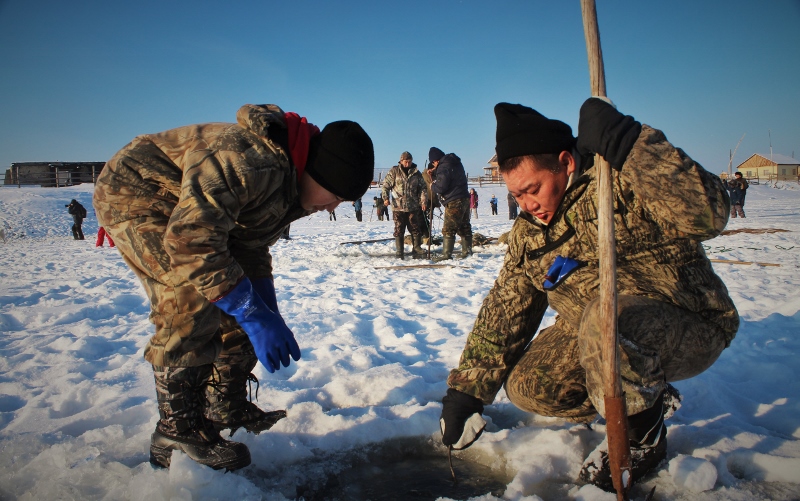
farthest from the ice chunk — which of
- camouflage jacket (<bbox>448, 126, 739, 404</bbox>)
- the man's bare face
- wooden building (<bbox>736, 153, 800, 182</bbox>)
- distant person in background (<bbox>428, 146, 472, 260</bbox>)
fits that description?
wooden building (<bbox>736, 153, 800, 182</bbox>)

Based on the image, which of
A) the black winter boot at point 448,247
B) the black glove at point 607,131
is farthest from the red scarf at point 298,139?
the black winter boot at point 448,247

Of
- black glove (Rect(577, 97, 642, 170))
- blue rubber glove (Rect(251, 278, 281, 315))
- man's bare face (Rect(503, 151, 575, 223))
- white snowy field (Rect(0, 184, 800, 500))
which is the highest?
black glove (Rect(577, 97, 642, 170))

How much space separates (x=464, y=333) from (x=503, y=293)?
1688mm

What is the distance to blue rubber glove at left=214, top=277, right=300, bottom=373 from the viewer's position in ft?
5.28

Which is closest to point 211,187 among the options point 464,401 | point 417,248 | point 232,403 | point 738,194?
point 232,403

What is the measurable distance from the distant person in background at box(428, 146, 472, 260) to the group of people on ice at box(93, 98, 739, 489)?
5.34m

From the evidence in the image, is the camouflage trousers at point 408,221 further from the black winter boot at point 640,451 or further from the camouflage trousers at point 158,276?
the black winter boot at point 640,451

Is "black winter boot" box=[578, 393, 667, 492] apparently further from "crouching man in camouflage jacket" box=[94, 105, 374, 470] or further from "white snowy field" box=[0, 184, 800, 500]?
"crouching man in camouflage jacket" box=[94, 105, 374, 470]

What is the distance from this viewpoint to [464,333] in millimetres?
3580

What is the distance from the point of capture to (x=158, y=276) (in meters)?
1.75

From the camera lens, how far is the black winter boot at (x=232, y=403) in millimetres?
2064

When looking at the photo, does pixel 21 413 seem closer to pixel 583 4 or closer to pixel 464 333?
pixel 464 333

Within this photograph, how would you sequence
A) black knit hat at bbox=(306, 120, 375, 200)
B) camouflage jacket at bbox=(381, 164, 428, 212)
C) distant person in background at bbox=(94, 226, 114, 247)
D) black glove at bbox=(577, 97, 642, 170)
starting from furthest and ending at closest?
camouflage jacket at bbox=(381, 164, 428, 212)
distant person in background at bbox=(94, 226, 114, 247)
black knit hat at bbox=(306, 120, 375, 200)
black glove at bbox=(577, 97, 642, 170)

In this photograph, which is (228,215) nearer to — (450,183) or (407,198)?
(450,183)
